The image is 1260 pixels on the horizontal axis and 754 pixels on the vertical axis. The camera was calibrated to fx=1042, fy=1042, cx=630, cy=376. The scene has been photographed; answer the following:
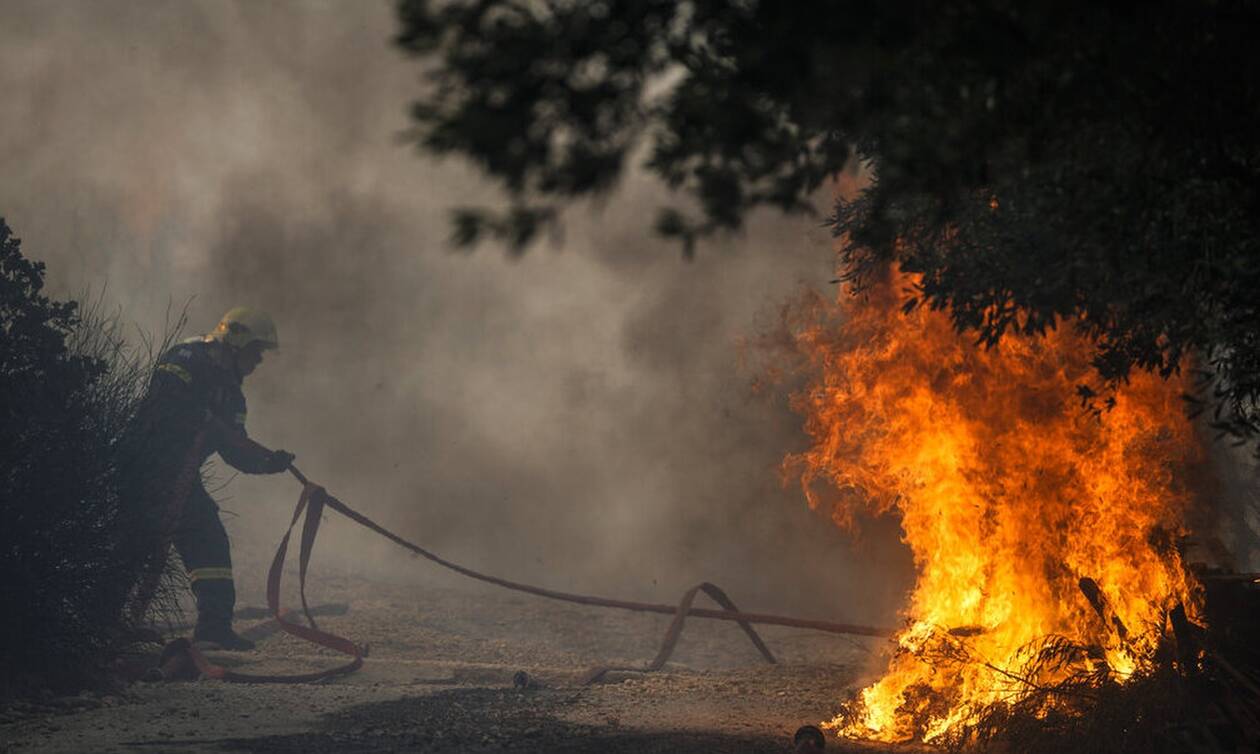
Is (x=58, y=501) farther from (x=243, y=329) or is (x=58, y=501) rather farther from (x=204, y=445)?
(x=243, y=329)

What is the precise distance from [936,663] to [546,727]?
281 cm

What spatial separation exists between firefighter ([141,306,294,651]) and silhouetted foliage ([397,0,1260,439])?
6820 millimetres

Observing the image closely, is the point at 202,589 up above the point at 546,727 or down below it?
above

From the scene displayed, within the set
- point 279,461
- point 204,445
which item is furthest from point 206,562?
point 279,461

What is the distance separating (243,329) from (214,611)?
9.97 feet

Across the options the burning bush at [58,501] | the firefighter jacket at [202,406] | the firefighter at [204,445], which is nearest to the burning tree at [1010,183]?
the burning bush at [58,501]

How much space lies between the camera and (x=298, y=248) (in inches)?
898

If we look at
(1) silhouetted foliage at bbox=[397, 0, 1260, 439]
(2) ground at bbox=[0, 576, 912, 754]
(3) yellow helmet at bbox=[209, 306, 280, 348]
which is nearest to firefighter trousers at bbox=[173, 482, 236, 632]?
(2) ground at bbox=[0, 576, 912, 754]

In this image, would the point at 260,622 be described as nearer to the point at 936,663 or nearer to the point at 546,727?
the point at 546,727

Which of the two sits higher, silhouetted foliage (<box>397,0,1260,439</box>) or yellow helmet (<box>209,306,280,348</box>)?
yellow helmet (<box>209,306,280,348</box>)

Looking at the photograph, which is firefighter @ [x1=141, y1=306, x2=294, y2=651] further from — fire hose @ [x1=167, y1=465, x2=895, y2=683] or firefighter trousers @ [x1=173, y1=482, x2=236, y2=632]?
fire hose @ [x1=167, y1=465, x2=895, y2=683]

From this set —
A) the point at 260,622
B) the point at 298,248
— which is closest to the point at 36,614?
the point at 260,622

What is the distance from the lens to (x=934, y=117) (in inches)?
138

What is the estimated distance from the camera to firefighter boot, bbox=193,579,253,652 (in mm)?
10289
